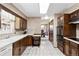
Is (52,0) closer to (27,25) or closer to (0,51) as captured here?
(0,51)

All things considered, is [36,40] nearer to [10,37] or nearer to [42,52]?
[42,52]

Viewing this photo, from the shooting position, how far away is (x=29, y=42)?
8539mm

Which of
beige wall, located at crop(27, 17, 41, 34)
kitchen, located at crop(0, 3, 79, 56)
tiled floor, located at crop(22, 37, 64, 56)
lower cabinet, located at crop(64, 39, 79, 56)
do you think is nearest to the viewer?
lower cabinet, located at crop(64, 39, 79, 56)

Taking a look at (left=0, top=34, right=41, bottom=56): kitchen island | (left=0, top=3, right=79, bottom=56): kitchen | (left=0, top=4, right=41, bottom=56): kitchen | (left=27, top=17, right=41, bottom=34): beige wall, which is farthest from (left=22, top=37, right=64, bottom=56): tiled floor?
(left=27, top=17, right=41, bottom=34): beige wall

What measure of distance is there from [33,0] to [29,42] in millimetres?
7166

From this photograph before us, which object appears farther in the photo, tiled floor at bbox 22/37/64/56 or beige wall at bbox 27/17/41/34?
beige wall at bbox 27/17/41/34

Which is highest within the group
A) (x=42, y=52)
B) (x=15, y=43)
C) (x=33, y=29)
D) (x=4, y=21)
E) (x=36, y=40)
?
(x=4, y=21)

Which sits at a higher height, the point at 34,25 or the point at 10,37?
the point at 34,25

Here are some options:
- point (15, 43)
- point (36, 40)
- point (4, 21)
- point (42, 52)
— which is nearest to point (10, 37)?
point (4, 21)

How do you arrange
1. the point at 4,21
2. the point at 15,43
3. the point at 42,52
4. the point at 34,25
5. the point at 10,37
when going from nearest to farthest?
the point at 15,43, the point at 4,21, the point at 10,37, the point at 42,52, the point at 34,25

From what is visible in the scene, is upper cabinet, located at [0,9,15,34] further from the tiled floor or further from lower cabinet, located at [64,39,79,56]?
lower cabinet, located at [64,39,79,56]

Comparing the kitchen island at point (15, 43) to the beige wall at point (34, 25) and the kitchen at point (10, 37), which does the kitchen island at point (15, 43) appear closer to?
the kitchen at point (10, 37)

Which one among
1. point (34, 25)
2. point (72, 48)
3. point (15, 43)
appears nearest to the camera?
point (15, 43)

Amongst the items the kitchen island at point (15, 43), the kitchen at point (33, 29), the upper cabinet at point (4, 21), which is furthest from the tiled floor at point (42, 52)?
the upper cabinet at point (4, 21)
